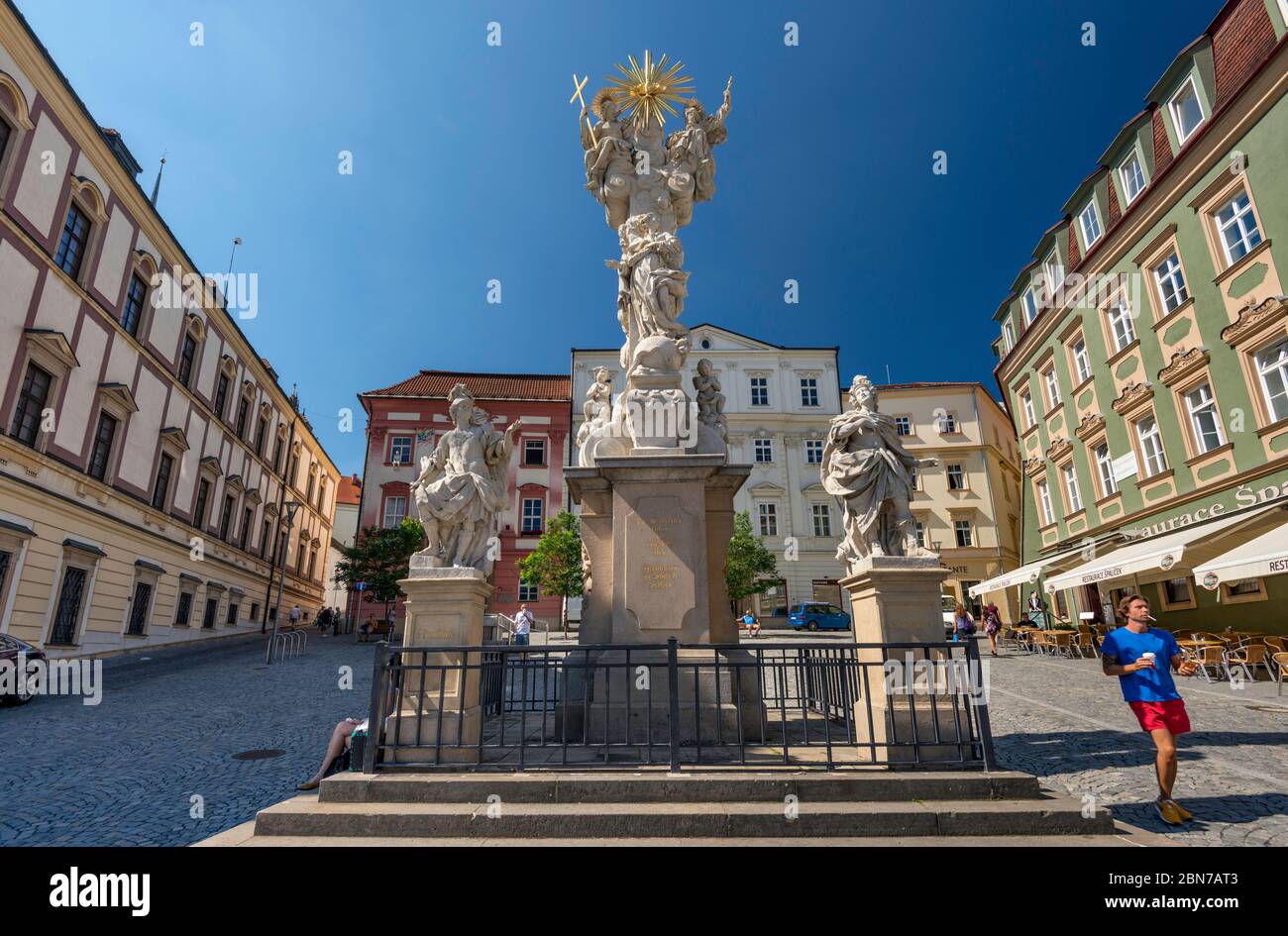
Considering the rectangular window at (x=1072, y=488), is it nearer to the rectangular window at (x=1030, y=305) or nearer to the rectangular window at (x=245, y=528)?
the rectangular window at (x=1030, y=305)

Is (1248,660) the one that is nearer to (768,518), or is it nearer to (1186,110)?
(1186,110)

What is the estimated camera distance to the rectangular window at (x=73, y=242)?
18828mm

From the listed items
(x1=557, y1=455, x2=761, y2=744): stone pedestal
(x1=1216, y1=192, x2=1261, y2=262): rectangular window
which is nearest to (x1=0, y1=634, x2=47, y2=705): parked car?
(x1=557, y1=455, x2=761, y2=744): stone pedestal

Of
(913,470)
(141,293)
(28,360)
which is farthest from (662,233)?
(141,293)

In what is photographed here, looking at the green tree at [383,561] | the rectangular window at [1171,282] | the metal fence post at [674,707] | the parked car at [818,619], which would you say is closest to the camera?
the metal fence post at [674,707]

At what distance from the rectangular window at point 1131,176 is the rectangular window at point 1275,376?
Answer: 685 centimetres

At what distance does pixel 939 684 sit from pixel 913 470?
207cm

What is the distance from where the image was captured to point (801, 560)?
122 ft

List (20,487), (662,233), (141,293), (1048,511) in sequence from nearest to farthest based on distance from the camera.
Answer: (662,233) < (20,487) < (141,293) < (1048,511)

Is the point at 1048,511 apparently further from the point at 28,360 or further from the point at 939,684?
the point at 28,360

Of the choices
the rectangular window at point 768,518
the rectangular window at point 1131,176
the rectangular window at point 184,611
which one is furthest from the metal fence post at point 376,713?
the rectangular window at point 768,518

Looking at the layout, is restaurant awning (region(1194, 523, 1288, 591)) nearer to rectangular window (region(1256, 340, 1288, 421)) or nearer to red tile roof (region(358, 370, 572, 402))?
rectangular window (region(1256, 340, 1288, 421))

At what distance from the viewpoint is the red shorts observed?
16.6 ft

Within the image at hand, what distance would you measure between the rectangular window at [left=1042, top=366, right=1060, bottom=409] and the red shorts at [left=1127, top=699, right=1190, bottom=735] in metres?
22.7
